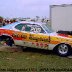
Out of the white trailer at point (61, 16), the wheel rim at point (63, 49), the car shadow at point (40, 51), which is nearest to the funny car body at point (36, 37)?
the wheel rim at point (63, 49)

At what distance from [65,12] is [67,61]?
1025 cm

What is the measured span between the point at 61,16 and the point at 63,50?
8.71 m

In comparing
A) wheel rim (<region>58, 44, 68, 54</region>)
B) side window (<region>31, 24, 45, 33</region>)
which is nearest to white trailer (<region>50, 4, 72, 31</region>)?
side window (<region>31, 24, 45, 33</region>)

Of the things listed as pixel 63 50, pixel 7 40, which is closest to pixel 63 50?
pixel 63 50

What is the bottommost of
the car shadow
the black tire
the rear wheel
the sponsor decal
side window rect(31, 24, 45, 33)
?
the car shadow

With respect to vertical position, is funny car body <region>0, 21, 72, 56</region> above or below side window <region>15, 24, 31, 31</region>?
below

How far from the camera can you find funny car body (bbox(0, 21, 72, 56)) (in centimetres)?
1404

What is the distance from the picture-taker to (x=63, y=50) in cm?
1414

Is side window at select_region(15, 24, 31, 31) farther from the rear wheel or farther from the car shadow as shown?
the car shadow

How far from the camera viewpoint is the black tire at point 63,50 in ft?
46.0

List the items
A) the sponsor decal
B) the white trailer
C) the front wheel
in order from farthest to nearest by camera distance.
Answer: the white trailer → the sponsor decal → the front wheel

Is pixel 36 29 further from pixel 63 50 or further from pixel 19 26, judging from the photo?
pixel 63 50

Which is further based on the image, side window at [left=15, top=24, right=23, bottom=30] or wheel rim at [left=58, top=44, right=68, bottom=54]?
side window at [left=15, top=24, right=23, bottom=30]

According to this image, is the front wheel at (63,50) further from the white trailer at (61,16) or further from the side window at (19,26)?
the white trailer at (61,16)
